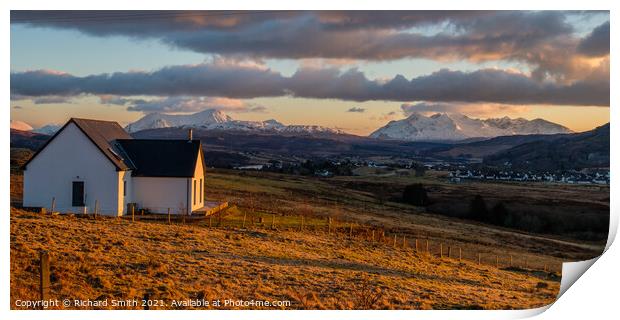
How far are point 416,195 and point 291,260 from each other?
26676mm

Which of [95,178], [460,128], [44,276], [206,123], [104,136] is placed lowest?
[44,276]

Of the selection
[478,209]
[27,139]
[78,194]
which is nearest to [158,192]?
[78,194]

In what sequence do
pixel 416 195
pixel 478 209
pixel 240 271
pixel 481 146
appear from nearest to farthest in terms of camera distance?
pixel 240 271, pixel 478 209, pixel 416 195, pixel 481 146

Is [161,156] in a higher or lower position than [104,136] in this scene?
lower

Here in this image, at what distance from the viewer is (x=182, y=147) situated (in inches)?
1009

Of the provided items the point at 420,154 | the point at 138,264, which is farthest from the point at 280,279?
the point at 420,154

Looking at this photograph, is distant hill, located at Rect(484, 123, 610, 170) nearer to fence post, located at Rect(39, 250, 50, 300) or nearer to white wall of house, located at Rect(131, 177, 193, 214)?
fence post, located at Rect(39, 250, 50, 300)

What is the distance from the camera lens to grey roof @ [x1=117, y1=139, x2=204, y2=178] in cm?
2444

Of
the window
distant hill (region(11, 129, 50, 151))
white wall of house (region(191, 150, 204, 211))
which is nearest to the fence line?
the window

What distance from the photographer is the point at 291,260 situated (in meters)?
17.2

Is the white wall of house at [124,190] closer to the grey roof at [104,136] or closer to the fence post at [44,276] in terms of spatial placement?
the grey roof at [104,136]

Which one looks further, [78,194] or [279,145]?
[279,145]

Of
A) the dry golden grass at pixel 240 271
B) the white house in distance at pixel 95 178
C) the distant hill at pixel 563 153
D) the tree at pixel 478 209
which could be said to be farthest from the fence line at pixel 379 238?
the tree at pixel 478 209

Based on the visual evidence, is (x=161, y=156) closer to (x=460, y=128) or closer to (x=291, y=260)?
(x=291, y=260)
